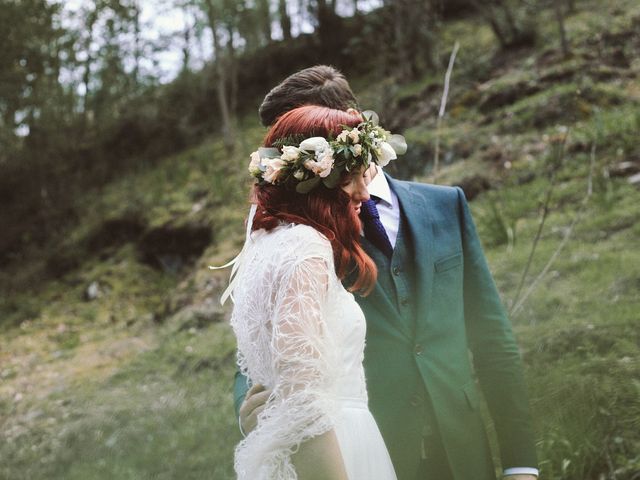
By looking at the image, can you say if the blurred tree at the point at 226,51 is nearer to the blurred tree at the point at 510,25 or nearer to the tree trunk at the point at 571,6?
the blurred tree at the point at 510,25

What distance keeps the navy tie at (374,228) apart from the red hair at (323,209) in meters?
0.15

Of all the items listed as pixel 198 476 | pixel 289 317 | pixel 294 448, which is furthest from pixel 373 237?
pixel 198 476

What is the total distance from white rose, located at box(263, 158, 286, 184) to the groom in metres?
0.34

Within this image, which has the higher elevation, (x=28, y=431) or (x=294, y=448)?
(x=294, y=448)

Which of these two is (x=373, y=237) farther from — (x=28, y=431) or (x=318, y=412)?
(x=28, y=431)

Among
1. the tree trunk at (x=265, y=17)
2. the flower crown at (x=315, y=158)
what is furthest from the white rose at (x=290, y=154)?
the tree trunk at (x=265, y=17)

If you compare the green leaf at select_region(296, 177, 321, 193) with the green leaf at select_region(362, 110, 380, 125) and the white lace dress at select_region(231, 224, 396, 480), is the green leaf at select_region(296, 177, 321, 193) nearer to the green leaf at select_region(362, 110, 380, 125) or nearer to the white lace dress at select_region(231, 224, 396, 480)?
the white lace dress at select_region(231, 224, 396, 480)

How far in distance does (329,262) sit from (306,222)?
A: 5.4 inches

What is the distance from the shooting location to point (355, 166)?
1691mm

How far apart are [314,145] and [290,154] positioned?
0.07 meters

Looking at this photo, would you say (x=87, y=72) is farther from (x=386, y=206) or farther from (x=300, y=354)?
(x=300, y=354)

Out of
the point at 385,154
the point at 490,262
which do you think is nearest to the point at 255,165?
the point at 385,154

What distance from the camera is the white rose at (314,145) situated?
1.65 m

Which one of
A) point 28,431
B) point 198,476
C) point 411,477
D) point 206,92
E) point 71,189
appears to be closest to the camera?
point 411,477
